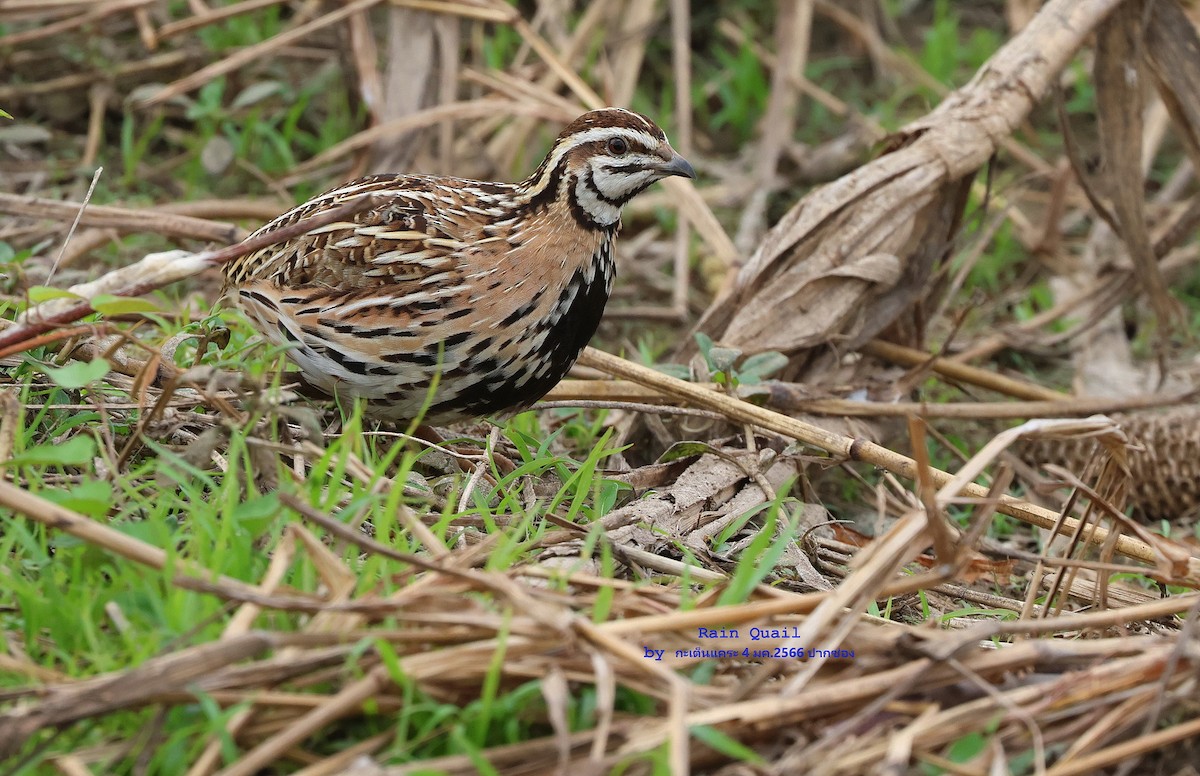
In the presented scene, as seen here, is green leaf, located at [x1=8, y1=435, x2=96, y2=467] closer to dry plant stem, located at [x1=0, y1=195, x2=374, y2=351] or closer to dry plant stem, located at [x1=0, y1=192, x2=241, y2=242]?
dry plant stem, located at [x1=0, y1=195, x2=374, y2=351]

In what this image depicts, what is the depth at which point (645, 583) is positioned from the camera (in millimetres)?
2971

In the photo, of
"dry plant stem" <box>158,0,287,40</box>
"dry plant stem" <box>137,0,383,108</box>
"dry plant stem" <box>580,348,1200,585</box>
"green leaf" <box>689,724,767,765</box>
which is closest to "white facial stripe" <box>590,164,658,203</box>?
"dry plant stem" <box>580,348,1200,585</box>

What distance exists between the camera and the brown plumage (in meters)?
3.59

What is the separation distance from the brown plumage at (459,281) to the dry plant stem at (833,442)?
0.37m

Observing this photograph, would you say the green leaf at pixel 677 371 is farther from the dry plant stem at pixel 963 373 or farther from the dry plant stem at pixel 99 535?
the dry plant stem at pixel 99 535

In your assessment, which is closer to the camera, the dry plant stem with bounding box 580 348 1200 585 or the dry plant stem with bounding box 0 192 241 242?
the dry plant stem with bounding box 580 348 1200 585

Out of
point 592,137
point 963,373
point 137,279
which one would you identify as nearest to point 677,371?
point 592,137

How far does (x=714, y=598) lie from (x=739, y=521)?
0.77 meters

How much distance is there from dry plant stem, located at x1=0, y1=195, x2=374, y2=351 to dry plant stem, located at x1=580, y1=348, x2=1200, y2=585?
4.43 ft

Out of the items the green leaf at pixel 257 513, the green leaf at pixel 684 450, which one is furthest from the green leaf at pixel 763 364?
the green leaf at pixel 257 513

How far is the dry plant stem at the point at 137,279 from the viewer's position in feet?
9.66

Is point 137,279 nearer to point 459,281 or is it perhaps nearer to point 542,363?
point 459,281

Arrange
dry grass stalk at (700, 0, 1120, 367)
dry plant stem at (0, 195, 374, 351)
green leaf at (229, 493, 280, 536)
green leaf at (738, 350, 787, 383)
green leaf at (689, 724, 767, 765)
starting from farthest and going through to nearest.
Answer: dry grass stalk at (700, 0, 1120, 367), green leaf at (738, 350, 787, 383), dry plant stem at (0, 195, 374, 351), green leaf at (229, 493, 280, 536), green leaf at (689, 724, 767, 765)

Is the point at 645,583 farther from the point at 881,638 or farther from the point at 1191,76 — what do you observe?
the point at 1191,76
